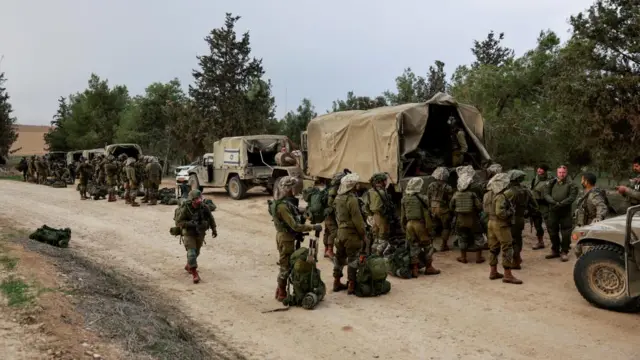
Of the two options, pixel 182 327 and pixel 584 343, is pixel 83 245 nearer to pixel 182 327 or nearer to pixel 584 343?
pixel 182 327

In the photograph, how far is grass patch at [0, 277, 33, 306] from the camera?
562 cm

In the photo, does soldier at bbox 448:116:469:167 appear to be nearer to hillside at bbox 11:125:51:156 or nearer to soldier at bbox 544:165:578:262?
soldier at bbox 544:165:578:262

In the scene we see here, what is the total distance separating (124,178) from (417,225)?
12.4 metres

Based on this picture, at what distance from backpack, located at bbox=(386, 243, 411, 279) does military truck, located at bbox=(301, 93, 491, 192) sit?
221cm

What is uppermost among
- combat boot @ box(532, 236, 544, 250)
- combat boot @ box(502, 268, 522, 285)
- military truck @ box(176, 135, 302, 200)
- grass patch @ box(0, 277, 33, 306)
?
military truck @ box(176, 135, 302, 200)

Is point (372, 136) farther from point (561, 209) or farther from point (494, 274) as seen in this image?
point (494, 274)

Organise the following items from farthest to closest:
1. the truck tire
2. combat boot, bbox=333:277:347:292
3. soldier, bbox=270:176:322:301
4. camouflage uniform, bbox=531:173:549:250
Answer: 1. the truck tire
2. camouflage uniform, bbox=531:173:549:250
3. combat boot, bbox=333:277:347:292
4. soldier, bbox=270:176:322:301

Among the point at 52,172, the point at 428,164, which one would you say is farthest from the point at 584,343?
the point at 52,172

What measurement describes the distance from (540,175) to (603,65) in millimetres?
7226

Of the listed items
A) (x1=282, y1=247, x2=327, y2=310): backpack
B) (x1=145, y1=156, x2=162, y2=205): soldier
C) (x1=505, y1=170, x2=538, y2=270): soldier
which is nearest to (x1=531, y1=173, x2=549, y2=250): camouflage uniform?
(x1=505, y1=170, x2=538, y2=270): soldier

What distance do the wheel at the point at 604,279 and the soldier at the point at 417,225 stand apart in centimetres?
218

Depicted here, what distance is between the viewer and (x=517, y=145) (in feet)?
61.0

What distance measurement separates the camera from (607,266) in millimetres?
6129

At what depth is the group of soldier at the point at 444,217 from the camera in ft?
22.5
